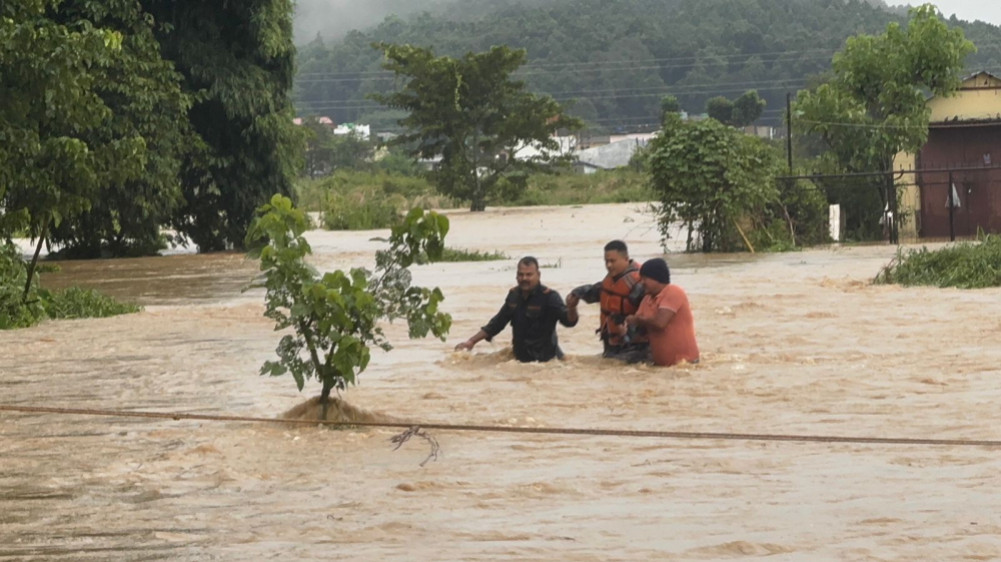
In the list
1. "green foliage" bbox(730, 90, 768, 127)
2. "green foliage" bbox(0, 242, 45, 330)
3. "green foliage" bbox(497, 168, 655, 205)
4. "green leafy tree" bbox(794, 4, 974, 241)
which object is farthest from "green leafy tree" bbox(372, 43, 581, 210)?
"green foliage" bbox(0, 242, 45, 330)

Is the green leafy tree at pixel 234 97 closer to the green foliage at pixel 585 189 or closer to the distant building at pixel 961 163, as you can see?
the distant building at pixel 961 163

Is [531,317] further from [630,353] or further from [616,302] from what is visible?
[630,353]

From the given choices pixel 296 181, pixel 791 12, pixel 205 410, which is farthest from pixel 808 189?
pixel 791 12

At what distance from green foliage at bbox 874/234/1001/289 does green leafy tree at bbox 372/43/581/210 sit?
43284mm

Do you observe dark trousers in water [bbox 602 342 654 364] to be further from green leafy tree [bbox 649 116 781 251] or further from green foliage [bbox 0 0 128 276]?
green leafy tree [bbox 649 116 781 251]

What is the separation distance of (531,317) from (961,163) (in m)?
29.2

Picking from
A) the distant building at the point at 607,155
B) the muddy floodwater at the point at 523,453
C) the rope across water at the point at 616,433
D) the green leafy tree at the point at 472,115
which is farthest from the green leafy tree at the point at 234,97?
the distant building at the point at 607,155

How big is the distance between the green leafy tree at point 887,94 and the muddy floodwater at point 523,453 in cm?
2052

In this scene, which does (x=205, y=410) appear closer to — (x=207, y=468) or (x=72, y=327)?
(x=207, y=468)

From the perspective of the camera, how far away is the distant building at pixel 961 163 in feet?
125

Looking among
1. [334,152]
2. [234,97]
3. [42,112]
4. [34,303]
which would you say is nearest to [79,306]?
[34,303]

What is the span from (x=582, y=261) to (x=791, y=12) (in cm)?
12168

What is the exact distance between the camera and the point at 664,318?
39.2 feet

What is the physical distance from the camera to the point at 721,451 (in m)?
8.55
